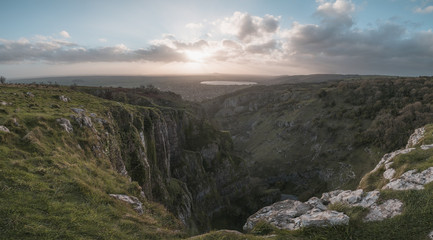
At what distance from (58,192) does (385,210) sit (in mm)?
21873

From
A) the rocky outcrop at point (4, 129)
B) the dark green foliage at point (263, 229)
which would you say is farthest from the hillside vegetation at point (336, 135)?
the rocky outcrop at point (4, 129)

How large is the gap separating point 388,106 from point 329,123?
3140 cm

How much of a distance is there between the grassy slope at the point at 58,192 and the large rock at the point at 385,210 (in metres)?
12.8

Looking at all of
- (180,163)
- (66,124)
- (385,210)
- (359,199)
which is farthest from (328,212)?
(180,163)

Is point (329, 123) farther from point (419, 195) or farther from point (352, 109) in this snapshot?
point (419, 195)

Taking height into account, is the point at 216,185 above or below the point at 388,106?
below

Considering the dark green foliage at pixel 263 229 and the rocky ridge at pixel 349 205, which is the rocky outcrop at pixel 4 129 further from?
the rocky ridge at pixel 349 205

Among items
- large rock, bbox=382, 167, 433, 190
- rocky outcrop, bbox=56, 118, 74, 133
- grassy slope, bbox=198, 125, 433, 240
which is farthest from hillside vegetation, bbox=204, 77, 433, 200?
rocky outcrop, bbox=56, 118, 74, 133

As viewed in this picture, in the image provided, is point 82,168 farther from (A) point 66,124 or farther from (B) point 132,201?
(A) point 66,124

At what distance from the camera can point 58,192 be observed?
45.4 ft

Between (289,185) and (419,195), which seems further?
(289,185)

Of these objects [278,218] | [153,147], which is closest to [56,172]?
[278,218]

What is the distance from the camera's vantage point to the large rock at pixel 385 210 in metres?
13.7

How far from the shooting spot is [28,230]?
998cm
